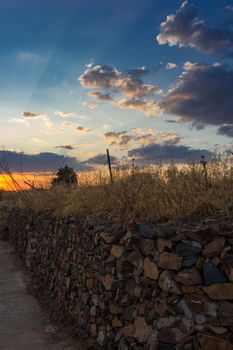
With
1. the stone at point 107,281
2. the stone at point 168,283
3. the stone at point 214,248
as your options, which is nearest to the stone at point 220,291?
the stone at point 214,248

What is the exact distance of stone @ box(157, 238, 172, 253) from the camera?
543 cm

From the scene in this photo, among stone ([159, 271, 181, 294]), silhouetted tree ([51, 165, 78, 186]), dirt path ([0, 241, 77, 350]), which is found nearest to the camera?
stone ([159, 271, 181, 294])

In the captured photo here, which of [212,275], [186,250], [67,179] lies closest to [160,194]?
[186,250]

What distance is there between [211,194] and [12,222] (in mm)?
16802

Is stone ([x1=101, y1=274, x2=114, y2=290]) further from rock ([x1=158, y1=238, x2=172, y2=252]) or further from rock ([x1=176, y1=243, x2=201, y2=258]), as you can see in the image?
rock ([x1=176, y1=243, x2=201, y2=258])

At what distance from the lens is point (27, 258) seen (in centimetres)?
1522

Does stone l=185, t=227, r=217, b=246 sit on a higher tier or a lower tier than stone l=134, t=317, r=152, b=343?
Answer: higher

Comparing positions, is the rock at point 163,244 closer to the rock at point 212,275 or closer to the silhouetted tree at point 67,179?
the rock at point 212,275

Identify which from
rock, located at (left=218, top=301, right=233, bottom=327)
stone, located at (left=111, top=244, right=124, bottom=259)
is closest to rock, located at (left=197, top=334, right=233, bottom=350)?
rock, located at (left=218, top=301, right=233, bottom=327)

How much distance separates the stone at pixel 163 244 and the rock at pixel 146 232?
0.18m

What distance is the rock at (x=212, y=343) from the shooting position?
4.63 m

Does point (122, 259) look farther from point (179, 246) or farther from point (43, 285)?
point (43, 285)

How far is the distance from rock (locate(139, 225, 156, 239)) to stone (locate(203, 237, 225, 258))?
91 cm

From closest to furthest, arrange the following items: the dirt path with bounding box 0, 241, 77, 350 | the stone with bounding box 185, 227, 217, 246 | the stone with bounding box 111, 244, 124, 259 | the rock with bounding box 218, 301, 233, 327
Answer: the rock with bounding box 218, 301, 233, 327 → the stone with bounding box 185, 227, 217, 246 → the stone with bounding box 111, 244, 124, 259 → the dirt path with bounding box 0, 241, 77, 350
